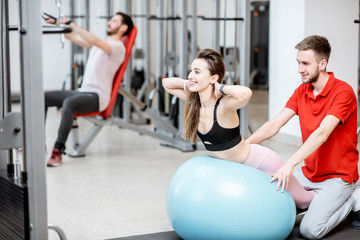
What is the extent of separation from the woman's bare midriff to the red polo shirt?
35cm

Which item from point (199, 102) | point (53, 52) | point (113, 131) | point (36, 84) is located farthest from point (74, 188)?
point (53, 52)

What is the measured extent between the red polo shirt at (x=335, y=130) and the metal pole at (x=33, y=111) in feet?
4.29

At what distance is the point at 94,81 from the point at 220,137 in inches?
90.3

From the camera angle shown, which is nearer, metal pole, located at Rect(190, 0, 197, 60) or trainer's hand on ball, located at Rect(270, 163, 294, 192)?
trainer's hand on ball, located at Rect(270, 163, 294, 192)

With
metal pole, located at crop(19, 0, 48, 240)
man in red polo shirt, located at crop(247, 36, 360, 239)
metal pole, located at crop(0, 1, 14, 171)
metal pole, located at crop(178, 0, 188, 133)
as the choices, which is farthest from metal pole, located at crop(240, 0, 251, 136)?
metal pole, located at crop(19, 0, 48, 240)

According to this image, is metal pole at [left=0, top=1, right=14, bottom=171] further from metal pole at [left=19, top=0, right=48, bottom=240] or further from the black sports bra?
the black sports bra

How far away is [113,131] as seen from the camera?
6.16m

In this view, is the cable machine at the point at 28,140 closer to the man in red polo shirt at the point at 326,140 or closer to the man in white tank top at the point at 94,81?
the man in red polo shirt at the point at 326,140

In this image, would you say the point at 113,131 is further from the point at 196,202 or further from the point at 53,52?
the point at 196,202

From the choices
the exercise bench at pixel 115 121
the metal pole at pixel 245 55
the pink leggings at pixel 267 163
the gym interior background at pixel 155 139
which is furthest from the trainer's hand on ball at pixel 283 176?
the exercise bench at pixel 115 121

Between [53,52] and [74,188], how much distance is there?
5.02 metres

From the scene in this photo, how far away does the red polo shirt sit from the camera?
267 centimetres

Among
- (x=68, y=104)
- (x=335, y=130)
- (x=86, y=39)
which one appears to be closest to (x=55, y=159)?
(x=68, y=104)

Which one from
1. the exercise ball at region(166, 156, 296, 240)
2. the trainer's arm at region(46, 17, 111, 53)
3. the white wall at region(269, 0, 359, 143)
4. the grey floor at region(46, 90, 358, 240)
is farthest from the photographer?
the white wall at region(269, 0, 359, 143)
